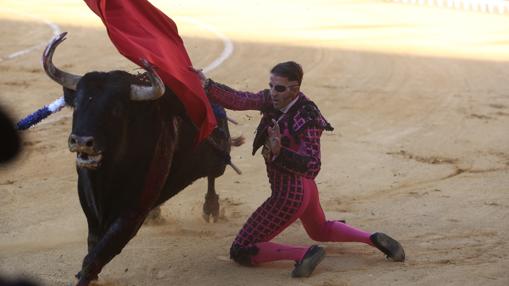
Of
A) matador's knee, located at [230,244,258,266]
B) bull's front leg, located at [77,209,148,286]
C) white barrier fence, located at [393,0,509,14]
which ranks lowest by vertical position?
white barrier fence, located at [393,0,509,14]

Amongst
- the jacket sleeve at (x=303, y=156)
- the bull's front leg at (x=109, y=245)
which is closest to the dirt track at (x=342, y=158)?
the bull's front leg at (x=109, y=245)

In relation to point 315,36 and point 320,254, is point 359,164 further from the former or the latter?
point 315,36

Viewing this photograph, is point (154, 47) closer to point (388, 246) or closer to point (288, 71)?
point (288, 71)

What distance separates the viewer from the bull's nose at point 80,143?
4969mm

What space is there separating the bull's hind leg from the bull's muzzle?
1.85 m

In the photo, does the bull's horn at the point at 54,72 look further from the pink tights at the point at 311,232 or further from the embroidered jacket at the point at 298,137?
the pink tights at the point at 311,232

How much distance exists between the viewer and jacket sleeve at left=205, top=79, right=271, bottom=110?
5.88 m

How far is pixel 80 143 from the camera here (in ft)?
16.3

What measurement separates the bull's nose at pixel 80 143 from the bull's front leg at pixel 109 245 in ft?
1.85

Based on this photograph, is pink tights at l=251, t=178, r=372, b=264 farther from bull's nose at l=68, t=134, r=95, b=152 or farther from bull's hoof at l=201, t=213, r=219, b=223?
bull's nose at l=68, t=134, r=95, b=152

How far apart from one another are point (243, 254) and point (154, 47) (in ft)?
4.14

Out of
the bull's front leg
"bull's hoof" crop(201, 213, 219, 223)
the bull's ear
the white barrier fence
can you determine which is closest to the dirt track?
"bull's hoof" crop(201, 213, 219, 223)

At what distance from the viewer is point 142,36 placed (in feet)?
19.3

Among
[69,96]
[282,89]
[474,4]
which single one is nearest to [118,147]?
[69,96]
